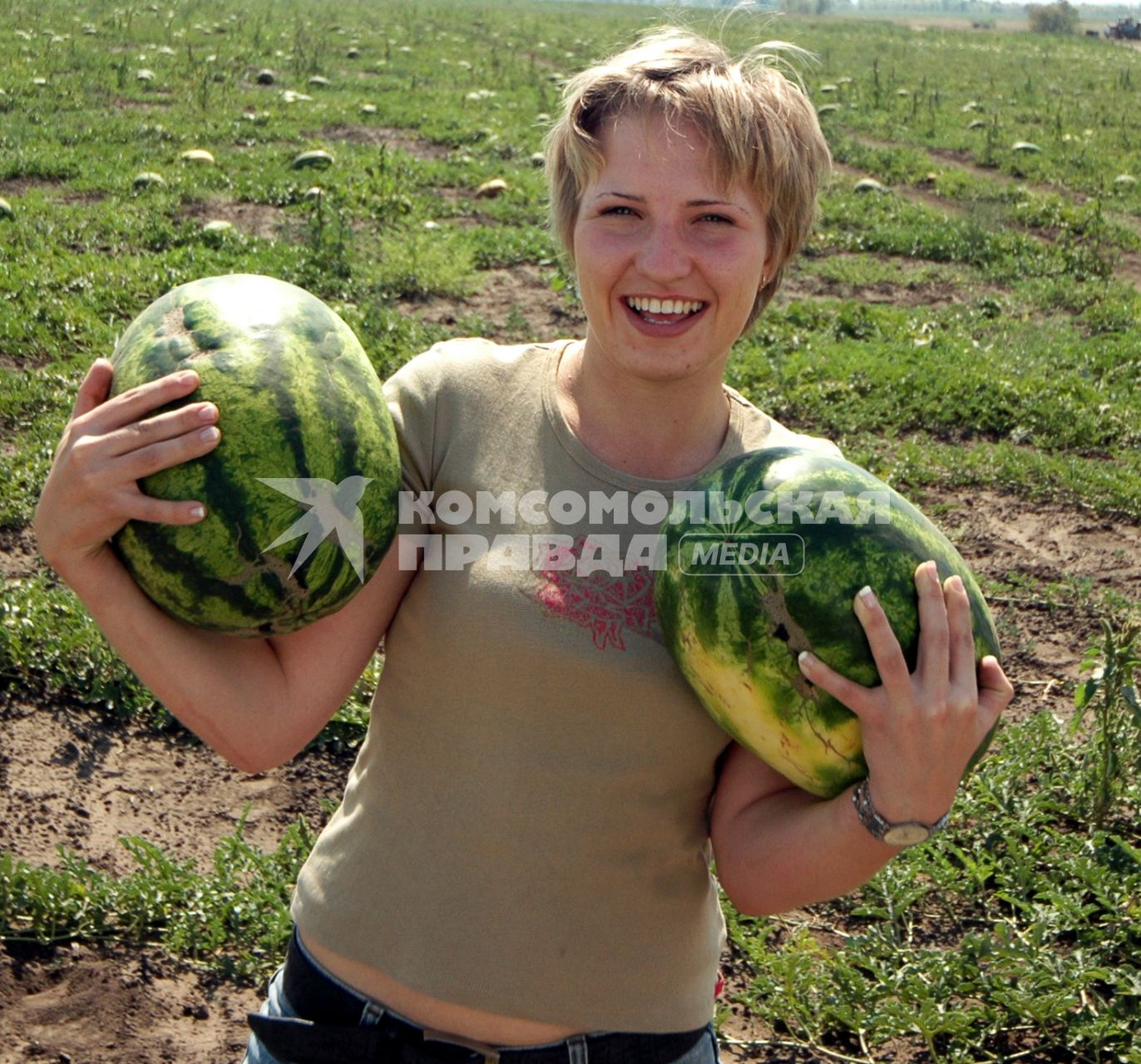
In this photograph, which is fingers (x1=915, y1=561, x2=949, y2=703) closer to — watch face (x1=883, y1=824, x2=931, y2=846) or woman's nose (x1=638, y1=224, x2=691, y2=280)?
watch face (x1=883, y1=824, x2=931, y2=846)

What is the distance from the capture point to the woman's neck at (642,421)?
6.29 feet

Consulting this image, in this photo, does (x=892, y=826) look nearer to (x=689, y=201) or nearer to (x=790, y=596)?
(x=790, y=596)

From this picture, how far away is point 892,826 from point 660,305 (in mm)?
775

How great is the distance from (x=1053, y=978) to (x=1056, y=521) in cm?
286

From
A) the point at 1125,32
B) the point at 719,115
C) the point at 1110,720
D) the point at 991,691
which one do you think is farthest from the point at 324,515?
the point at 1125,32

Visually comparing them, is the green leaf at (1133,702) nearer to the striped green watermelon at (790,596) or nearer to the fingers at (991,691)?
the striped green watermelon at (790,596)

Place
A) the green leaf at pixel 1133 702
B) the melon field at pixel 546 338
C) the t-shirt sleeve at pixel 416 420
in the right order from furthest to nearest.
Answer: the green leaf at pixel 1133 702 → the melon field at pixel 546 338 → the t-shirt sleeve at pixel 416 420

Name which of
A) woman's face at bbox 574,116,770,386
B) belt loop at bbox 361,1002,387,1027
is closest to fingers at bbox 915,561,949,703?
woman's face at bbox 574,116,770,386

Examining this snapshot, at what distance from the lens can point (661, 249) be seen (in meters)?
1.80

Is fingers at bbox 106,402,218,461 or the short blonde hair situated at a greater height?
the short blonde hair

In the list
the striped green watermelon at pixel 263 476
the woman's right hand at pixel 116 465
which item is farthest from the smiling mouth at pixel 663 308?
the woman's right hand at pixel 116 465

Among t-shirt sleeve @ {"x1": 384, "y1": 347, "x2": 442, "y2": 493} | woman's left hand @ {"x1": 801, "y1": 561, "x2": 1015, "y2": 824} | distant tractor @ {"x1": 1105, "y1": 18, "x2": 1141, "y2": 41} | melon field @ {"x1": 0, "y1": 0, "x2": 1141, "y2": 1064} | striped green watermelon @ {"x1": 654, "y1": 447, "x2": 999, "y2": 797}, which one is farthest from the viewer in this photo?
distant tractor @ {"x1": 1105, "y1": 18, "x2": 1141, "y2": 41}

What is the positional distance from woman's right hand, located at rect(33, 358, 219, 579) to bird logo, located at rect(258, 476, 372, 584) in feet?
0.48

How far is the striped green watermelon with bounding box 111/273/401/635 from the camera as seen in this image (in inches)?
67.4
